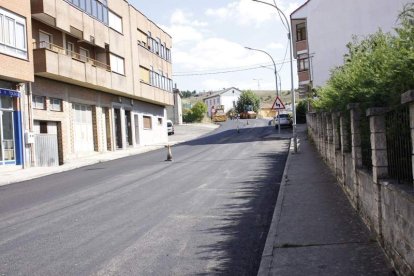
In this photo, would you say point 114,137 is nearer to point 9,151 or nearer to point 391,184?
point 9,151

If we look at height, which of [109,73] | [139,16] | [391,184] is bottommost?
[391,184]

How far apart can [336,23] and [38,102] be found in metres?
27.7

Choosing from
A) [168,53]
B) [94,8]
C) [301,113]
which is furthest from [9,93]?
[301,113]

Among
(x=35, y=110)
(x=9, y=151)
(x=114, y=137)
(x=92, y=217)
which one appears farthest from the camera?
(x=114, y=137)

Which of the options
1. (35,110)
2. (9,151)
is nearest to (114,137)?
(35,110)

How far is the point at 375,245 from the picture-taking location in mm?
6258

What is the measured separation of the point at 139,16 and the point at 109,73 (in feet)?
33.8

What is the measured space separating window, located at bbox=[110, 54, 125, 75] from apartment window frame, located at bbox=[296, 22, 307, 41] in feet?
69.7

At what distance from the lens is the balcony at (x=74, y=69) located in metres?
24.9

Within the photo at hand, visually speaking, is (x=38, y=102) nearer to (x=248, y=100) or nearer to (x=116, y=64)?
(x=116, y=64)

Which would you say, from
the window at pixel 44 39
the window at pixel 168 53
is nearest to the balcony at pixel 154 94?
the window at pixel 168 53

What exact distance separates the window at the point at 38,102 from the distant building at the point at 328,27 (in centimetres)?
2141

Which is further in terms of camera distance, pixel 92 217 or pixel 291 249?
pixel 92 217

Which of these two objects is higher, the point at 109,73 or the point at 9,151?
the point at 109,73
